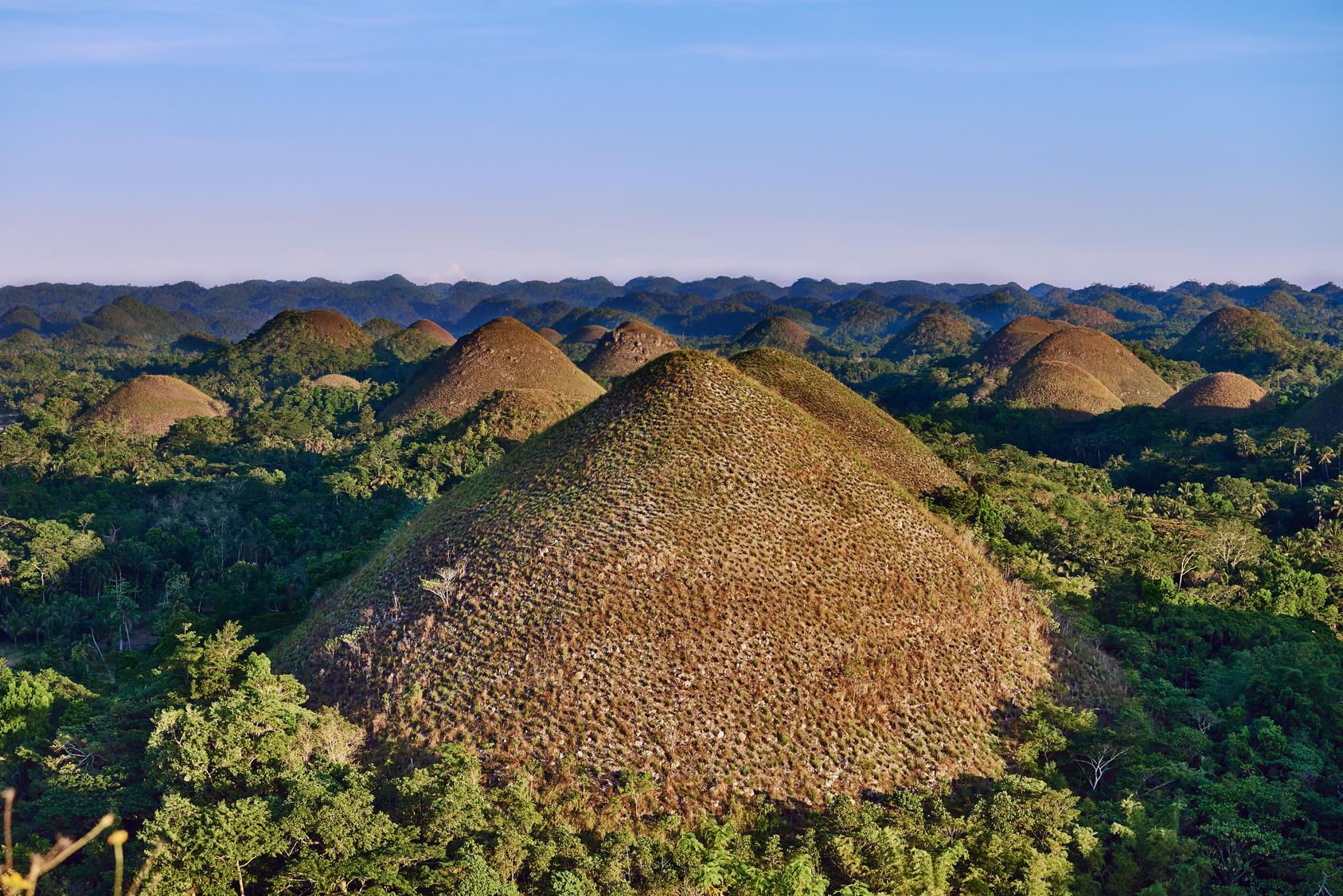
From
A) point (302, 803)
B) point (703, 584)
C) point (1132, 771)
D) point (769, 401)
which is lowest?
point (1132, 771)

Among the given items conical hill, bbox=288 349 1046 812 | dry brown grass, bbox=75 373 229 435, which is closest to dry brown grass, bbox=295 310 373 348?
dry brown grass, bbox=75 373 229 435

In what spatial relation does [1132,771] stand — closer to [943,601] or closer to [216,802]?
[943,601]

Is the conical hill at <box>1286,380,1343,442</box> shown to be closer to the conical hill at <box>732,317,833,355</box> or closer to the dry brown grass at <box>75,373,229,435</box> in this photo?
the conical hill at <box>732,317,833,355</box>

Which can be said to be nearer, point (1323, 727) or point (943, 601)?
point (1323, 727)

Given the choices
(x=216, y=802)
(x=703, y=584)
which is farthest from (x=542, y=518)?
(x=216, y=802)

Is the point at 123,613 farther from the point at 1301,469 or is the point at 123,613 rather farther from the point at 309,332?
the point at 309,332
